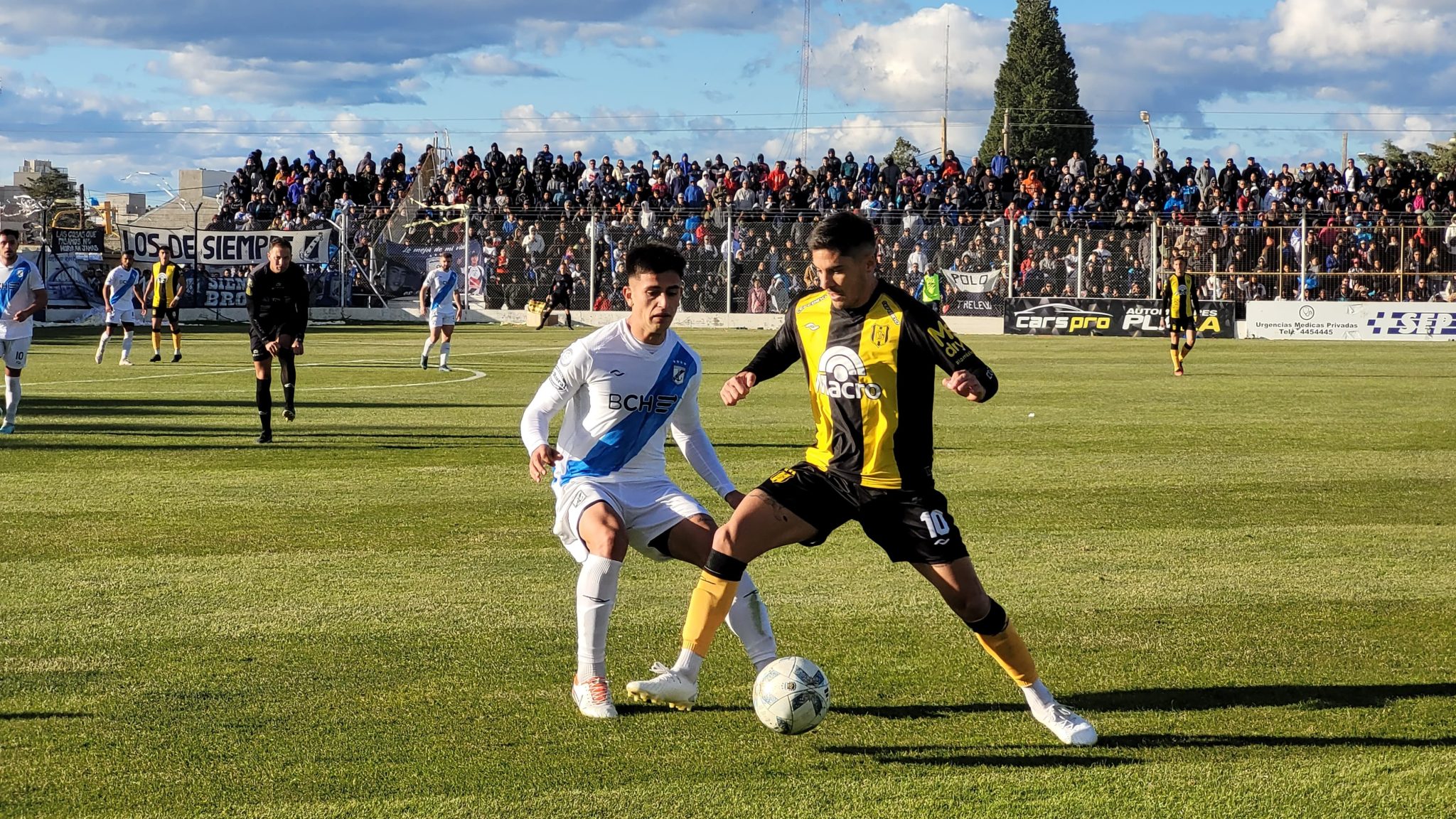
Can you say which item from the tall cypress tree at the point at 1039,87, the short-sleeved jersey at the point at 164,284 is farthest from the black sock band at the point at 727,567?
the tall cypress tree at the point at 1039,87

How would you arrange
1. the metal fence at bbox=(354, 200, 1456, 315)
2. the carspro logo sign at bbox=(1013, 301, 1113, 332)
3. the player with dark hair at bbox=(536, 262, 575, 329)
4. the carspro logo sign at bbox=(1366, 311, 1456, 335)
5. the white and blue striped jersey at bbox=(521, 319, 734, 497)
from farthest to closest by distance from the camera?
the player with dark hair at bbox=(536, 262, 575, 329) → the carspro logo sign at bbox=(1013, 301, 1113, 332) → the metal fence at bbox=(354, 200, 1456, 315) → the carspro logo sign at bbox=(1366, 311, 1456, 335) → the white and blue striped jersey at bbox=(521, 319, 734, 497)

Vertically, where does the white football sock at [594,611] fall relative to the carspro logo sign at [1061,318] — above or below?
below

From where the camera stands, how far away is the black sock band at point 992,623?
541 cm

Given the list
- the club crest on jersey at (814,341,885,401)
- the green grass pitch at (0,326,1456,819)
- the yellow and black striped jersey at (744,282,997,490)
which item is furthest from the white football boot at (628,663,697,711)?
the club crest on jersey at (814,341,885,401)

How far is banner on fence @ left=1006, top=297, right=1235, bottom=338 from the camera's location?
124ft

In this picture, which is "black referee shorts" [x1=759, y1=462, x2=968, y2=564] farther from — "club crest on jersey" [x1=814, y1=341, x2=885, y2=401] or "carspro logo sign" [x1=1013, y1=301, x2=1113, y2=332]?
"carspro logo sign" [x1=1013, y1=301, x2=1113, y2=332]

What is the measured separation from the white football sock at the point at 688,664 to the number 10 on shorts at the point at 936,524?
103 centimetres

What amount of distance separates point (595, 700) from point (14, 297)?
39.6 ft

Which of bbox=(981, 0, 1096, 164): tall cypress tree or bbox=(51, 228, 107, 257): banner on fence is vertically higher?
bbox=(981, 0, 1096, 164): tall cypress tree

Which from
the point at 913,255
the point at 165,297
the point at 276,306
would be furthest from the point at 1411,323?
the point at 276,306

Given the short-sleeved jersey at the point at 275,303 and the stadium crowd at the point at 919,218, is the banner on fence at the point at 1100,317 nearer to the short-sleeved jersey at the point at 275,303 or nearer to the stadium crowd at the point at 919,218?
the stadium crowd at the point at 919,218

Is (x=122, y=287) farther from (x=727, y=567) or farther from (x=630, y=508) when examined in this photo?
(x=727, y=567)

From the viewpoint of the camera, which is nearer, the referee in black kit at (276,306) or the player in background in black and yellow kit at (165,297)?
the referee in black kit at (276,306)

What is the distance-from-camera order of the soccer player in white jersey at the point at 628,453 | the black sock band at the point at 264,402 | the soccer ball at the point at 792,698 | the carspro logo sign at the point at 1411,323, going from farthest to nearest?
the carspro logo sign at the point at 1411,323 < the black sock band at the point at 264,402 < the soccer player in white jersey at the point at 628,453 < the soccer ball at the point at 792,698
